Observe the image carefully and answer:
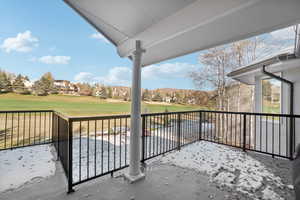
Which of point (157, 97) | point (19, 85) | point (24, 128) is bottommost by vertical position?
point (24, 128)

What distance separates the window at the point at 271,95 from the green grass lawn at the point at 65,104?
4.25 meters

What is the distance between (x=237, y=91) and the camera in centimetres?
783

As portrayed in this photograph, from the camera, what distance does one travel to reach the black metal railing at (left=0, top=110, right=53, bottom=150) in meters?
3.25

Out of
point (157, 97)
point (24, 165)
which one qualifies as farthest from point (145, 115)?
point (157, 97)

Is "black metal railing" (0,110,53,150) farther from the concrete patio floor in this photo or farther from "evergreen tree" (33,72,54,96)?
the concrete patio floor

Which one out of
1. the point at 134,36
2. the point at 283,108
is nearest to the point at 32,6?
the point at 134,36

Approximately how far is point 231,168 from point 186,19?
8.56 feet

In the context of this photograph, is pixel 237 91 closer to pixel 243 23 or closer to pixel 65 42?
pixel 243 23

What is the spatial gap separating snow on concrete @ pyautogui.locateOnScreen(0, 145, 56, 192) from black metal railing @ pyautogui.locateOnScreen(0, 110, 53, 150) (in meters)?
0.34

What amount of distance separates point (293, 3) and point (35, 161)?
4208mm

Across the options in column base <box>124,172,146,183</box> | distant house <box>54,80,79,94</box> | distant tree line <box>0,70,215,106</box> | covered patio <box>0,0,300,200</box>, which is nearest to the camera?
covered patio <box>0,0,300,200</box>

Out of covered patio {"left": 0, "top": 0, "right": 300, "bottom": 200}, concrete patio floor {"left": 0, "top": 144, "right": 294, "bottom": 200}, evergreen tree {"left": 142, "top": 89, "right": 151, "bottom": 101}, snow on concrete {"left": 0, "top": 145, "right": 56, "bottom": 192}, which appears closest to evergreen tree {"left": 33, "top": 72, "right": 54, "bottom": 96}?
snow on concrete {"left": 0, "top": 145, "right": 56, "bottom": 192}

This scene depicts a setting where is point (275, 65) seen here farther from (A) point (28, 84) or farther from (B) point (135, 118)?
(A) point (28, 84)

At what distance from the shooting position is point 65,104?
439 centimetres
